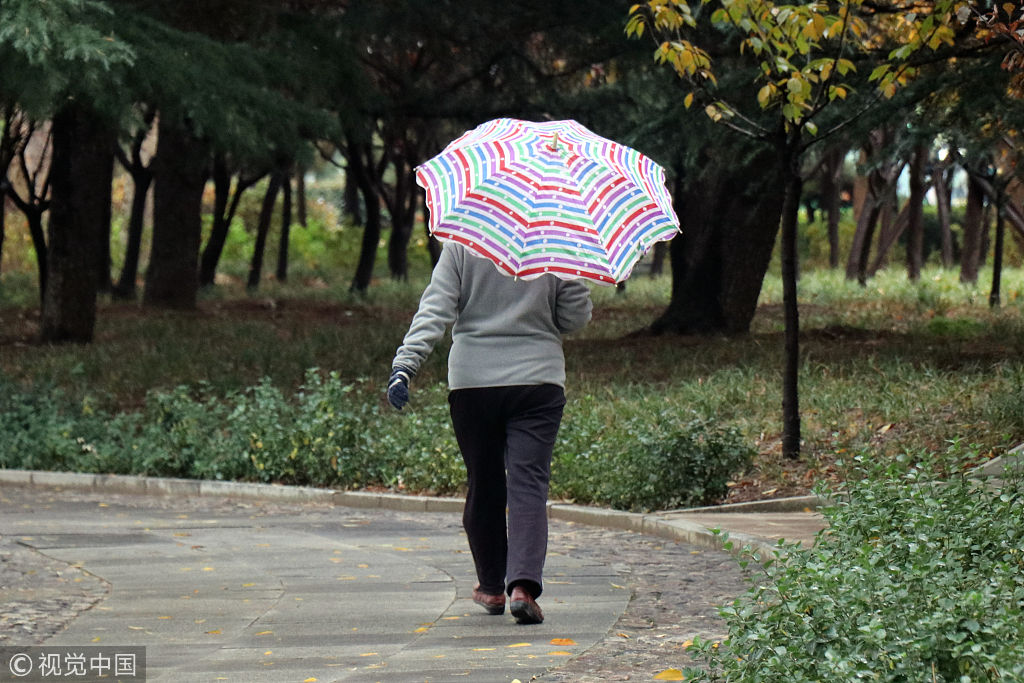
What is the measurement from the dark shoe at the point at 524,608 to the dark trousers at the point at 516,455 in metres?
0.03

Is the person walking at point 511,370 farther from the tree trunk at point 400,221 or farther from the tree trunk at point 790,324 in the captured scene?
the tree trunk at point 400,221

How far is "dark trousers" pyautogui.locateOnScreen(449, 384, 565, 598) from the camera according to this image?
19.8ft

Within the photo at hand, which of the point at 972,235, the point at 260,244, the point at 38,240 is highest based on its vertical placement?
the point at 972,235

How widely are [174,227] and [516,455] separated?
18.2 m

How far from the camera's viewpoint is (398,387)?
19.1 ft

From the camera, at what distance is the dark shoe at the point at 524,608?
6059 mm

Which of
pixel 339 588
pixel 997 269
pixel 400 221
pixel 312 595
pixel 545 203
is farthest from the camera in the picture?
pixel 400 221

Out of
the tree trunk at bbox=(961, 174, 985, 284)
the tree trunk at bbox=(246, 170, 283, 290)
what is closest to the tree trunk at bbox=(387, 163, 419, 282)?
the tree trunk at bbox=(246, 170, 283, 290)

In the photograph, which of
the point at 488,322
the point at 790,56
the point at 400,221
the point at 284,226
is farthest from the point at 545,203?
the point at 284,226

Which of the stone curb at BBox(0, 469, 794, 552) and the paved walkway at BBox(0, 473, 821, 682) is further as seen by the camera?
the stone curb at BBox(0, 469, 794, 552)

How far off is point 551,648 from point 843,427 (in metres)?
5.76

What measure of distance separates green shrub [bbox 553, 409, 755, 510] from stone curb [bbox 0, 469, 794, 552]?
0.67 ft

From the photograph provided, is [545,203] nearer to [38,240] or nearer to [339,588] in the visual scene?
[339,588]

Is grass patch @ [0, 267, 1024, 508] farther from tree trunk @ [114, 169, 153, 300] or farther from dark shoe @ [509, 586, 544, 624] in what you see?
tree trunk @ [114, 169, 153, 300]
